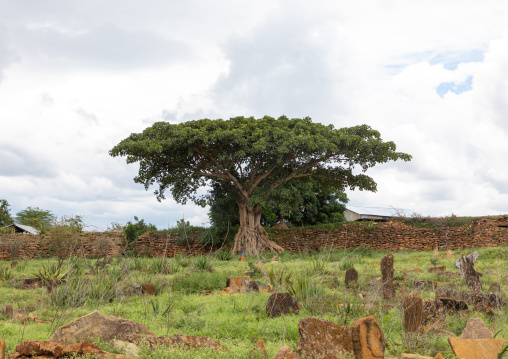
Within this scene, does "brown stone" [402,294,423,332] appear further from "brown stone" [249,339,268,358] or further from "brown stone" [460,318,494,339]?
"brown stone" [249,339,268,358]

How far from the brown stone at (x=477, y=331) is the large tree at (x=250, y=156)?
14132mm

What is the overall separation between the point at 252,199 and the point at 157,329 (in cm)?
1482

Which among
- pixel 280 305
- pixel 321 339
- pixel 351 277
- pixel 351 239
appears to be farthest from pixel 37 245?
pixel 321 339

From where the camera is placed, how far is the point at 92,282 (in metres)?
7.41

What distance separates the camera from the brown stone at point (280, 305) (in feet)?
21.2

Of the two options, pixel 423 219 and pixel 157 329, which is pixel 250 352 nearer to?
pixel 157 329

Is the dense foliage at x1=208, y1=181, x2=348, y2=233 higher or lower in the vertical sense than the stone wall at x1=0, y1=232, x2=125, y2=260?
higher

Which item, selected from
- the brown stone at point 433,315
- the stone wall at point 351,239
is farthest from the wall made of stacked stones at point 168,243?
the brown stone at point 433,315

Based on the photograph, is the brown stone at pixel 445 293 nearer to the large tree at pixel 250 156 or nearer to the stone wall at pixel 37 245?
the large tree at pixel 250 156

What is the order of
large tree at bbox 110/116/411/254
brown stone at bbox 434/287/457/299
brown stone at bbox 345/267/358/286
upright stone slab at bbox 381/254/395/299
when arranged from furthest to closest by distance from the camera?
large tree at bbox 110/116/411/254 < brown stone at bbox 345/267/358/286 < upright stone slab at bbox 381/254/395/299 < brown stone at bbox 434/287/457/299

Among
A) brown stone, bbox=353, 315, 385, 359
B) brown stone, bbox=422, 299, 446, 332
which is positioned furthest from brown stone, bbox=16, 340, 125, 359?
brown stone, bbox=422, 299, 446, 332

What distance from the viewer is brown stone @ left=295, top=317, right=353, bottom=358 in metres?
4.38

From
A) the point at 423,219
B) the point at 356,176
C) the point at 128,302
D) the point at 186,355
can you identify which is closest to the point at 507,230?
the point at 423,219

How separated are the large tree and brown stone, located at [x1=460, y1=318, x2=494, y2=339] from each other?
556 inches
